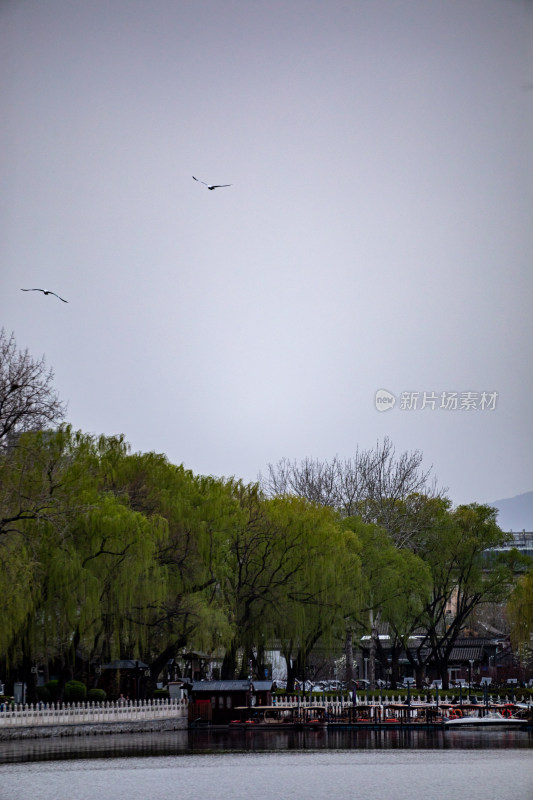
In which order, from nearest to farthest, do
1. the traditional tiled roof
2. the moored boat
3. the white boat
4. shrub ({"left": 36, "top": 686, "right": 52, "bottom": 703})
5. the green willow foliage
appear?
the green willow foliage → shrub ({"left": 36, "top": 686, "right": 52, "bottom": 703}) → the white boat → the moored boat → the traditional tiled roof

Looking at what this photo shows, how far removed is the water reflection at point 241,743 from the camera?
26.5 meters

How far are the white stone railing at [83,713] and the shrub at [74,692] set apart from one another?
53cm

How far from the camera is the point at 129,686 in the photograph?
131ft

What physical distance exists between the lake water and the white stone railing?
0.90 meters

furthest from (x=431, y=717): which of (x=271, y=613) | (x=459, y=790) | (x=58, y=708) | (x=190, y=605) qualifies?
(x=459, y=790)

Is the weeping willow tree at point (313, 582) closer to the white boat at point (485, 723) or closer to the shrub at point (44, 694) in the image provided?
the white boat at point (485, 723)

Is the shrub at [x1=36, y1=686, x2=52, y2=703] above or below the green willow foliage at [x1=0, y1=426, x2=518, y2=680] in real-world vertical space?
below

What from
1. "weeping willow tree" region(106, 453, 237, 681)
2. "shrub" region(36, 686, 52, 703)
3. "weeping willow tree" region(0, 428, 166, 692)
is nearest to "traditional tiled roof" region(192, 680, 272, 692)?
"weeping willow tree" region(106, 453, 237, 681)

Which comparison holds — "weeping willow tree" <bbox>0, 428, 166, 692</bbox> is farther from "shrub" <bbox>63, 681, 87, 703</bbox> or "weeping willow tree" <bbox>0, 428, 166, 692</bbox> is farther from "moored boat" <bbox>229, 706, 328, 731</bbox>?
"moored boat" <bbox>229, 706, 328, 731</bbox>

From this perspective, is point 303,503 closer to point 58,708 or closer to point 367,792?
point 58,708

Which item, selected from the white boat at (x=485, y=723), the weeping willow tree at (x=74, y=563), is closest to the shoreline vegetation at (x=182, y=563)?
the weeping willow tree at (x=74, y=563)

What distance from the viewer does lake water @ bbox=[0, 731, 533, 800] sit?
1878 centimetres

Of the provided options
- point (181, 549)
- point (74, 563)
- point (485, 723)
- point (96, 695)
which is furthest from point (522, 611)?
point (74, 563)

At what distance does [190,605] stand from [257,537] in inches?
224
